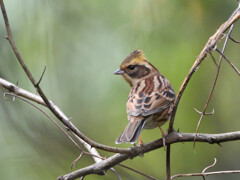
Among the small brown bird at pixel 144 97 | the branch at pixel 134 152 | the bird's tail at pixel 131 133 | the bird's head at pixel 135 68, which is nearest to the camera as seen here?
the branch at pixel 134 152

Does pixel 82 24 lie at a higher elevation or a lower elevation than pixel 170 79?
higher

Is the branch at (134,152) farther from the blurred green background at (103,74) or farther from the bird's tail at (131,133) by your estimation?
the blurred green background at (103,74)

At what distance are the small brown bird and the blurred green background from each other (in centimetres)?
34

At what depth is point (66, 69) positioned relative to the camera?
20.8 ft

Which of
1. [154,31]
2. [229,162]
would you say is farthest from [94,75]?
[229,162]

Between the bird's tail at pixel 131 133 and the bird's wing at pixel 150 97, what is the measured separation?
0.41 feet

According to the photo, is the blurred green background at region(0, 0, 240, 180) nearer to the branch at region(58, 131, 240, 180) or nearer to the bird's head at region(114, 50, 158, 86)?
the bird's head at region(114, 50, 158, 86)

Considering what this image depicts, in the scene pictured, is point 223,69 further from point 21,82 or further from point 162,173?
point 21,82

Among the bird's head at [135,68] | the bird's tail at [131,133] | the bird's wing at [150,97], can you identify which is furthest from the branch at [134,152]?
the bird's head at [135,68]

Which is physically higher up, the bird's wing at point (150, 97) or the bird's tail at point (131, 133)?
the bird's wing at point (150, 97)

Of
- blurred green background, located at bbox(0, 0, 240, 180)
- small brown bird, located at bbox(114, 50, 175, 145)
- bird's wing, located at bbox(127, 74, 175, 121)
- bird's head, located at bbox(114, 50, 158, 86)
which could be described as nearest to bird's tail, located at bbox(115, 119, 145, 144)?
small brown bird, located at bbox(114, 50, 175, 145)

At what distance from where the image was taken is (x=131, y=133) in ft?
12.6

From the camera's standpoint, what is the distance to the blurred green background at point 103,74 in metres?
5.46

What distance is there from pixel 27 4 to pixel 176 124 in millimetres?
2538
